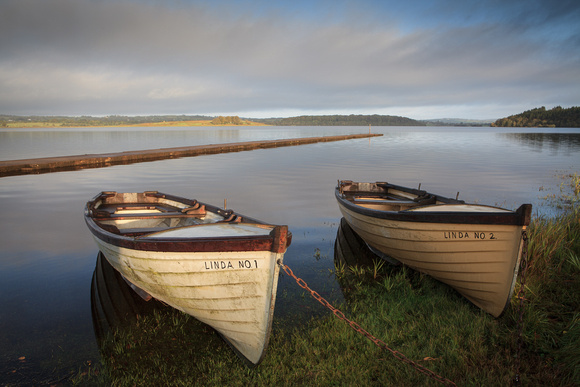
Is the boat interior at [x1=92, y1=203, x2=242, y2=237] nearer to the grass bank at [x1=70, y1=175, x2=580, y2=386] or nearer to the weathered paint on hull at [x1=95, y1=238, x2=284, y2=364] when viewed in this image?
the grass bank at [x1=70, y1=175, x2=580, y2=386]

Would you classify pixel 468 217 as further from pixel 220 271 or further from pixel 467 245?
pixel 220 271

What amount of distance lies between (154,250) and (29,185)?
21.6 meters

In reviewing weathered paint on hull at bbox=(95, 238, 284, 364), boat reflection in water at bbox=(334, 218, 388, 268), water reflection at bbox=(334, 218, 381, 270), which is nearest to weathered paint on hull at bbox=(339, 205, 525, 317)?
boat reflection in water at bbox=(334, 218, 388, 268)

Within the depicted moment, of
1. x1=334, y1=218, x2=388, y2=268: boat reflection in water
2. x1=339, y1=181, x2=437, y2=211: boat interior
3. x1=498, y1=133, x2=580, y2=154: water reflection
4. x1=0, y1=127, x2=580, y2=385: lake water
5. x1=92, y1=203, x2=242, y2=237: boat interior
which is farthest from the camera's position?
x1=498, y1=133, x2=580, y2=154: water reflection

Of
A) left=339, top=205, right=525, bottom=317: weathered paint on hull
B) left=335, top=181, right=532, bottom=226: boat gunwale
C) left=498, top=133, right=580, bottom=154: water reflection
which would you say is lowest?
left=339, top=205, right=525, bottom=317: weathered paint on hull

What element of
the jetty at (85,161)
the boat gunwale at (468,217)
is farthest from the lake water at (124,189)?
the jetty at (85,161)

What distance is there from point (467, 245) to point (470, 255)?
191 mm

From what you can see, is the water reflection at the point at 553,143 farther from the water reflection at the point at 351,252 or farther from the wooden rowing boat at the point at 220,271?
the wooden rowing boat at the point at 220,271

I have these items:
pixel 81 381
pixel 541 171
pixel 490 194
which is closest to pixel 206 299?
pixel 81 381

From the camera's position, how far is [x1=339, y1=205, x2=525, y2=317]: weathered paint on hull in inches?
211

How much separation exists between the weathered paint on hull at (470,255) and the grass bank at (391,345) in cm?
32

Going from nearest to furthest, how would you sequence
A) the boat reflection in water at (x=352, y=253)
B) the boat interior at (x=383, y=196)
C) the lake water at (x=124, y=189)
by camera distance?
1. the lake water at (x=124, y=189)
2. the boat reflection in water at (x=352, y=253)
3. the boat interior at (x=383, y=196)

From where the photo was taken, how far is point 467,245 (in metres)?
5.63

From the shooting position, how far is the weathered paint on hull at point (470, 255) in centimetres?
535
